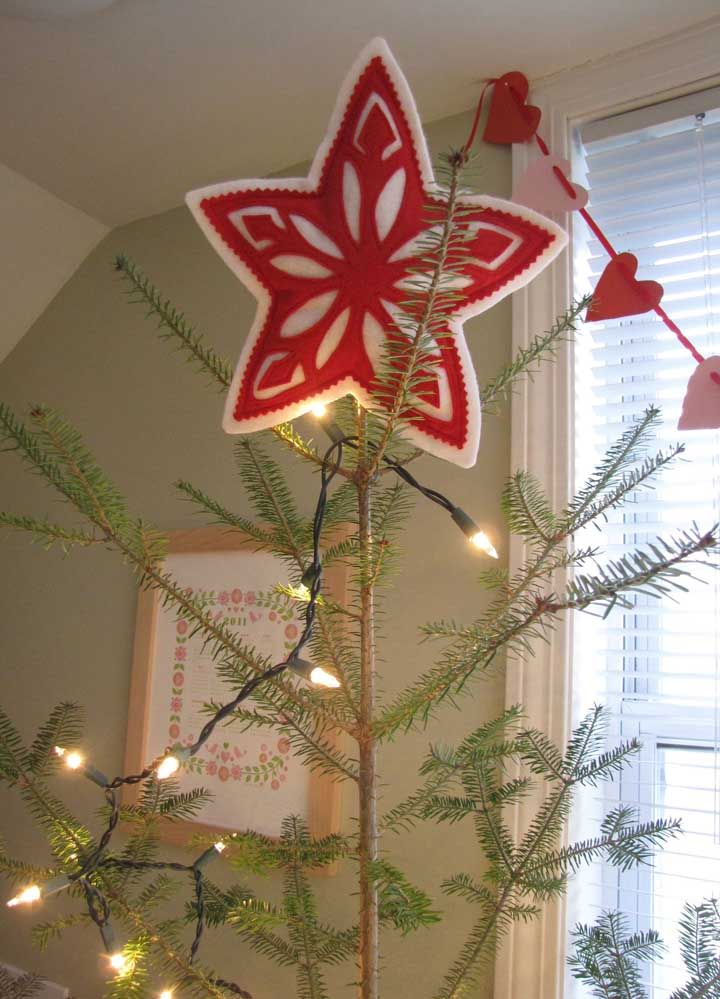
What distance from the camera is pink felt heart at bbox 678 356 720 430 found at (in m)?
1.07

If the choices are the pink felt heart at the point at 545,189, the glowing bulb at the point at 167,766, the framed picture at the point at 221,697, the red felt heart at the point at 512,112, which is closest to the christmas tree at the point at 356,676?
the glowing bulb at the point at 167,766

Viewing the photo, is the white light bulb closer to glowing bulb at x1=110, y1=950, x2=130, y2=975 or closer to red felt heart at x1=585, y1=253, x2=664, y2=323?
glowing bulb at x1=110, y1=950, x2=130, y2=975

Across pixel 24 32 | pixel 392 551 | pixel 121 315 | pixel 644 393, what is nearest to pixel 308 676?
pixel 392 551

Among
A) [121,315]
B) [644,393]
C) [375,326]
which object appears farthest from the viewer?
[121,315]

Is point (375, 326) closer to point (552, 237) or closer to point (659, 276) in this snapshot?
point (552, 237)

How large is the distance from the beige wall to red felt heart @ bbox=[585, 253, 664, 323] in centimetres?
21

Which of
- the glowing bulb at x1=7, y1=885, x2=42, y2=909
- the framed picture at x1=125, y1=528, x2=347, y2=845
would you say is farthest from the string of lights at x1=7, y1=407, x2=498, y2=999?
the framed picture at x1=125, y1=528, x2=347, y2=845

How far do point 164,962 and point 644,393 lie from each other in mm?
962

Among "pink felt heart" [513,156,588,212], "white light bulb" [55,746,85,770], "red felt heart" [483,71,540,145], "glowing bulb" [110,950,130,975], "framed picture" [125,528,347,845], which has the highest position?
"red felt heart" [483,71,540,145]

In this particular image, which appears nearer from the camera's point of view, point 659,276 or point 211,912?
point 211,912

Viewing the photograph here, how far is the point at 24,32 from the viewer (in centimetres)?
132

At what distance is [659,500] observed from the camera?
1.19 m

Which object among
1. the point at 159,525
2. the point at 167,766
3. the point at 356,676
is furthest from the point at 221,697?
the point at 167,766

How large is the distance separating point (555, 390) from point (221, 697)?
2.61ft
